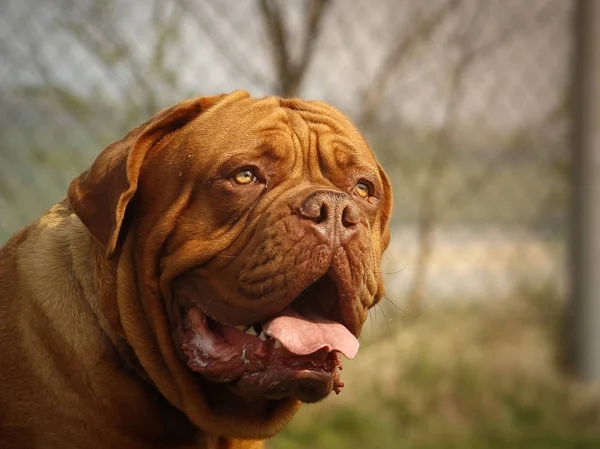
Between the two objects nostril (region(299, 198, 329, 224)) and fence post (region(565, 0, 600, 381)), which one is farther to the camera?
fence post (region(565, 0, 600, 381))

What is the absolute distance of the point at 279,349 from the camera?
2486 millimetres

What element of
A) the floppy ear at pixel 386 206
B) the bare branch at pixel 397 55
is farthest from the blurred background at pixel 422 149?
the floppy ear at pixel 386 206

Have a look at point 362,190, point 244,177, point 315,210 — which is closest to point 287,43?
point 362,190

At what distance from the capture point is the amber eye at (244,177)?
8.67ft

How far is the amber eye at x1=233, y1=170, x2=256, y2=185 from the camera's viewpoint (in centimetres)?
264

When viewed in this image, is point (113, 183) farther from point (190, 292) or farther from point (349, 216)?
point (349, 216)

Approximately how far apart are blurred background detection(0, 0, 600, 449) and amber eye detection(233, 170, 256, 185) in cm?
210

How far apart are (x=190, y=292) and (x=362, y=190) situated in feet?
2.20

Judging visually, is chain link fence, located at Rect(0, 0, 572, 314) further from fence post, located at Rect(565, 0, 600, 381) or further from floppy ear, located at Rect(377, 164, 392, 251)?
floppy ear, located at Rect(377, 164, 392, 251)

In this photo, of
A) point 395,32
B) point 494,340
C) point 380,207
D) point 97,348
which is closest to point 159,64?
point 395,32

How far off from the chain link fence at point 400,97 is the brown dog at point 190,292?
6.19 ft

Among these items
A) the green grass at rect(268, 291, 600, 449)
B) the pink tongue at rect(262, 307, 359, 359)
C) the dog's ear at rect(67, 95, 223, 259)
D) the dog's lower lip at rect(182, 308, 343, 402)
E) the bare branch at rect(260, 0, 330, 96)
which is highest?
the bare branch at rect(260, 0, 330, 96)

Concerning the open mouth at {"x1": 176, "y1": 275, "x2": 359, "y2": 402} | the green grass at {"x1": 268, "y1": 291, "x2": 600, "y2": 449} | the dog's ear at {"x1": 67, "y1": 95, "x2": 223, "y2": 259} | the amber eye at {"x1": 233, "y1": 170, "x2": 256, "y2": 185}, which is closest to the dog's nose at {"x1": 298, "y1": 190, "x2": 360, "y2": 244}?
the open mouth at {"x1": 176, "y1": 275, "x2": 359, "y2": 402}

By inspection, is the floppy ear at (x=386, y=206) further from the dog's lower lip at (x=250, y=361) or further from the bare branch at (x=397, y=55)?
the bare branch at (x=397, y=55)
